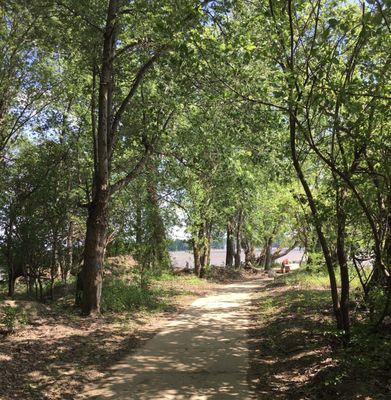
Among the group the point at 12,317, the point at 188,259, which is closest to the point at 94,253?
the point at 12,317

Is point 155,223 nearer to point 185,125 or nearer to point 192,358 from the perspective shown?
point 185,125

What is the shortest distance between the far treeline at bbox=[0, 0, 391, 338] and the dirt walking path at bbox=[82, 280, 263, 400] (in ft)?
6.84

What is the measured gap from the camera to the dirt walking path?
598cm

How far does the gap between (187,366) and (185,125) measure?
8.82 meters

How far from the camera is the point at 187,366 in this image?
725cm

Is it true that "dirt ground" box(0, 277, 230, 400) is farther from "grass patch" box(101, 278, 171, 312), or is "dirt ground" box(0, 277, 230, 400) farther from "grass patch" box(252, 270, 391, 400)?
"grass patch" box(252, 270, 391, 400)

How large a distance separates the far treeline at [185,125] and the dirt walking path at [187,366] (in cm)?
208

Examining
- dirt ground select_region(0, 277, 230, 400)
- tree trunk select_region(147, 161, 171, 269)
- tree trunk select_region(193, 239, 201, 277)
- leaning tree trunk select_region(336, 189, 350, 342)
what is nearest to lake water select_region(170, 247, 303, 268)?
tree trunk select_region(193, 239, 201, 277)

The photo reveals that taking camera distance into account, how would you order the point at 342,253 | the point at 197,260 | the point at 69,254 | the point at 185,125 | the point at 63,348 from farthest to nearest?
the point at 197,260
the point at 69,254
the point at 185,125
the point at 63,348
the point at 342,253

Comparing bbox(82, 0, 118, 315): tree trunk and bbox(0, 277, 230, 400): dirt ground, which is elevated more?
bbox(82, 0, 118, 315): tree trunk

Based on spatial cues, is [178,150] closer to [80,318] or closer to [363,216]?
[80,318]

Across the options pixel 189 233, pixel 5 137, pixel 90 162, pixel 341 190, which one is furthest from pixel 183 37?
pixel 189 233

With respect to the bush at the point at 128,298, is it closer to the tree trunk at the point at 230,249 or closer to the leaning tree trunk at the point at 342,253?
the leaning tree trunk at the point at 342,253

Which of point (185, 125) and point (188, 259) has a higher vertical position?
point (185, 125)
